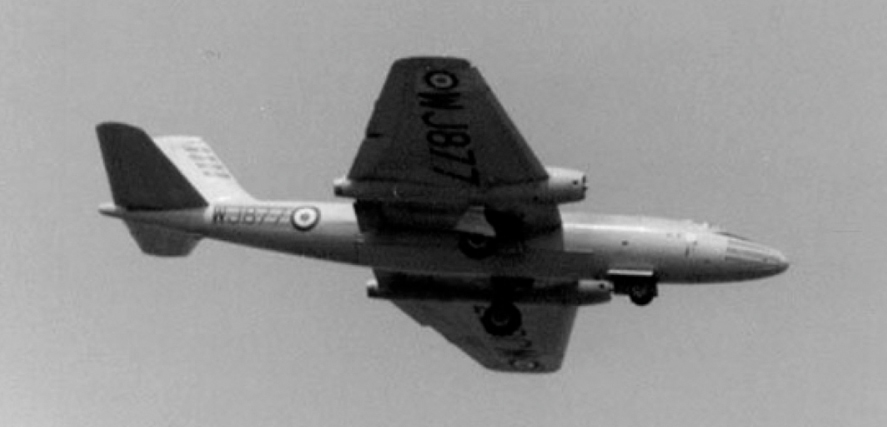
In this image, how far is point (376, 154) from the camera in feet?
133

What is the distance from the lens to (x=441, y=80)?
3850cm

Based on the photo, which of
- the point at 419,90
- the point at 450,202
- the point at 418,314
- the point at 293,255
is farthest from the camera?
the point at 418,314

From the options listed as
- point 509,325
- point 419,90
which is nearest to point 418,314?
point 509,325

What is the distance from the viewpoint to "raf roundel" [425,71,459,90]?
38.3 m

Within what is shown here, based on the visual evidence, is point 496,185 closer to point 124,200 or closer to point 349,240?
point 349,240

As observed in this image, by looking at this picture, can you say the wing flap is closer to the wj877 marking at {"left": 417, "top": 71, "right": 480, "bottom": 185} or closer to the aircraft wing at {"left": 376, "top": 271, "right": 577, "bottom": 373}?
the aircraft wing at {"left": 376, "top": 271, "right": 577, "bottom": 373}

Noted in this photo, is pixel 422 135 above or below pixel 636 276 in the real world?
above

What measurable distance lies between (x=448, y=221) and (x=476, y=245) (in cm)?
84

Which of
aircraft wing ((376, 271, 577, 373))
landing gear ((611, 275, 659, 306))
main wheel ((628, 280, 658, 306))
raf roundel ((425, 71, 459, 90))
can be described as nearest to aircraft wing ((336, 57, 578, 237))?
raf roundel ((425, 71, 459, 90))

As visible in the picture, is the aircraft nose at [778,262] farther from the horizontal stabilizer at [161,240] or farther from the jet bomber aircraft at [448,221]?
the horizontal stabilizer at [161,240]

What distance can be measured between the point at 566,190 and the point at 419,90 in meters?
4.12

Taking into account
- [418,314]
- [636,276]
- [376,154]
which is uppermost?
[376,154]

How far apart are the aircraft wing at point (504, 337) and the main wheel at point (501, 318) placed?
1.18ft

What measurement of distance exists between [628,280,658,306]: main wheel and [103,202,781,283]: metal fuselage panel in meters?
0.33
